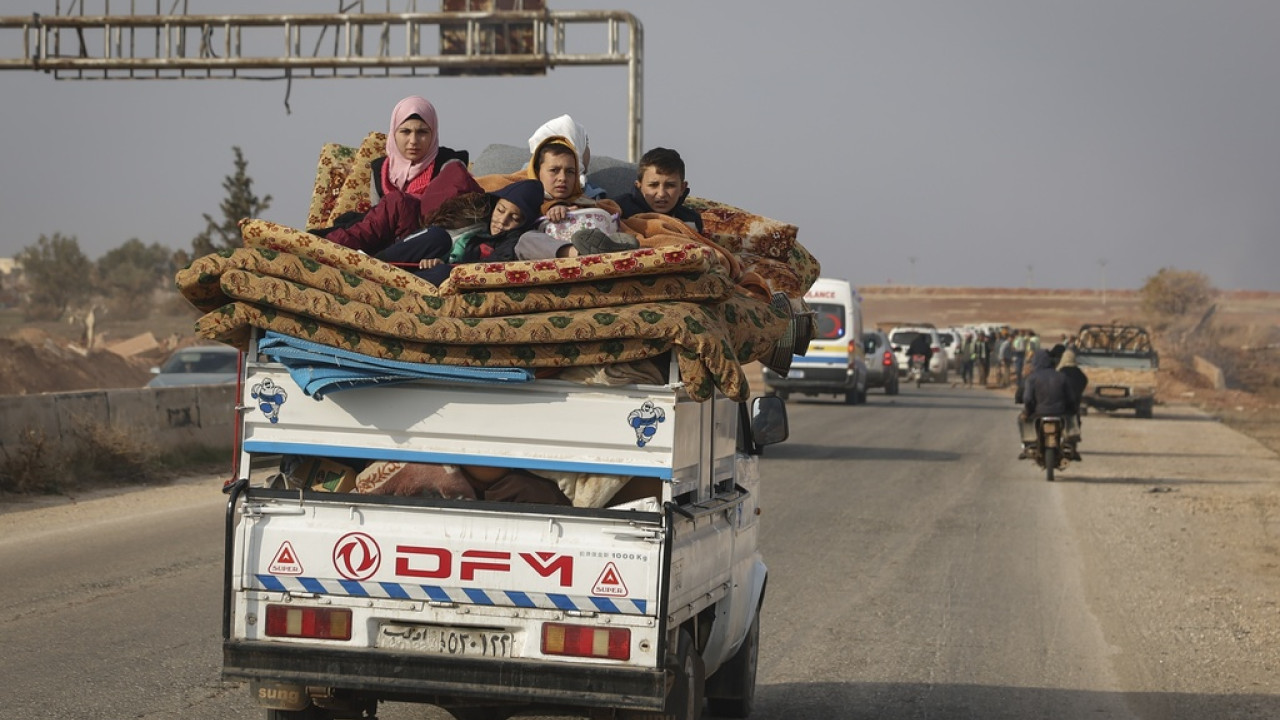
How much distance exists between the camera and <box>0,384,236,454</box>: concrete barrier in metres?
15.4

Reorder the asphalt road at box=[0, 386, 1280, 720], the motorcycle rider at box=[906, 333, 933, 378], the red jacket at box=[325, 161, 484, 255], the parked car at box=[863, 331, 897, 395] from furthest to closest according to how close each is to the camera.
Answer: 1. the motorcycle rider at box=[906, 333, 933, 378]
2. the parked car at box=[863, 331, 897, 395]
3. the asphalt road at box=[0, 386, 1280, 720]
4. the red jacket at box=[325, 161, 484, 255]

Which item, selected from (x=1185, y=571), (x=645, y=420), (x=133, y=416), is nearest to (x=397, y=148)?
(x=645, y=420)

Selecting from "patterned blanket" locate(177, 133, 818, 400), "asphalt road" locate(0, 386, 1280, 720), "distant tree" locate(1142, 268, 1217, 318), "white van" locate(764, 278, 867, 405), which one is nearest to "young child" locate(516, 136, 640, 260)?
"patterned blanket" locate(177, 133, 818, 400)

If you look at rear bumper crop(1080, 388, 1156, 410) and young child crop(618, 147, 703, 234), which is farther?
rear bumper crop(1080, 388, 1156, 410)

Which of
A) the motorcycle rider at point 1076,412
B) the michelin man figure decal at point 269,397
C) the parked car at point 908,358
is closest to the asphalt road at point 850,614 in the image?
the motorcycle rider at point 1076,412

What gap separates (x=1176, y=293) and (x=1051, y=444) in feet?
282

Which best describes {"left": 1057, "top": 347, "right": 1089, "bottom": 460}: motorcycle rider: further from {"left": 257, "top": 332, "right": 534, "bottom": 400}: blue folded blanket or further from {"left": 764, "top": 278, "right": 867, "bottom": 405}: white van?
{"left": 257, "top": 332, "right": 534, "bottom": 400}: blue folded blanket

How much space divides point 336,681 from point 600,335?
4.57 feet

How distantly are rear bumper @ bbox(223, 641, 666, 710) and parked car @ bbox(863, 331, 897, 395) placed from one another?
3682 cm

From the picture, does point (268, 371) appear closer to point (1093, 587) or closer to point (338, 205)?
point (338, 205)

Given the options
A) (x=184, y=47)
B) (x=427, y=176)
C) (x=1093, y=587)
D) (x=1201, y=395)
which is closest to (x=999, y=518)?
(x=1093, y=587)

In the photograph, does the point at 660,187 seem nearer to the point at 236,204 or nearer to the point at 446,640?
the point at 446,640

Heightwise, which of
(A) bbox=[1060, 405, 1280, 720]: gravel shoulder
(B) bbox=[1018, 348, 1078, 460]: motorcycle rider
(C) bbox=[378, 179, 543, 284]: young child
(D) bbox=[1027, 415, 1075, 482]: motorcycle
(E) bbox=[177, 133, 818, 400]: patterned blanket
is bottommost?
(A) bbox=[1060, 405, 1280, 720]: gravel shoulder

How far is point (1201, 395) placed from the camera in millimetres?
47938
